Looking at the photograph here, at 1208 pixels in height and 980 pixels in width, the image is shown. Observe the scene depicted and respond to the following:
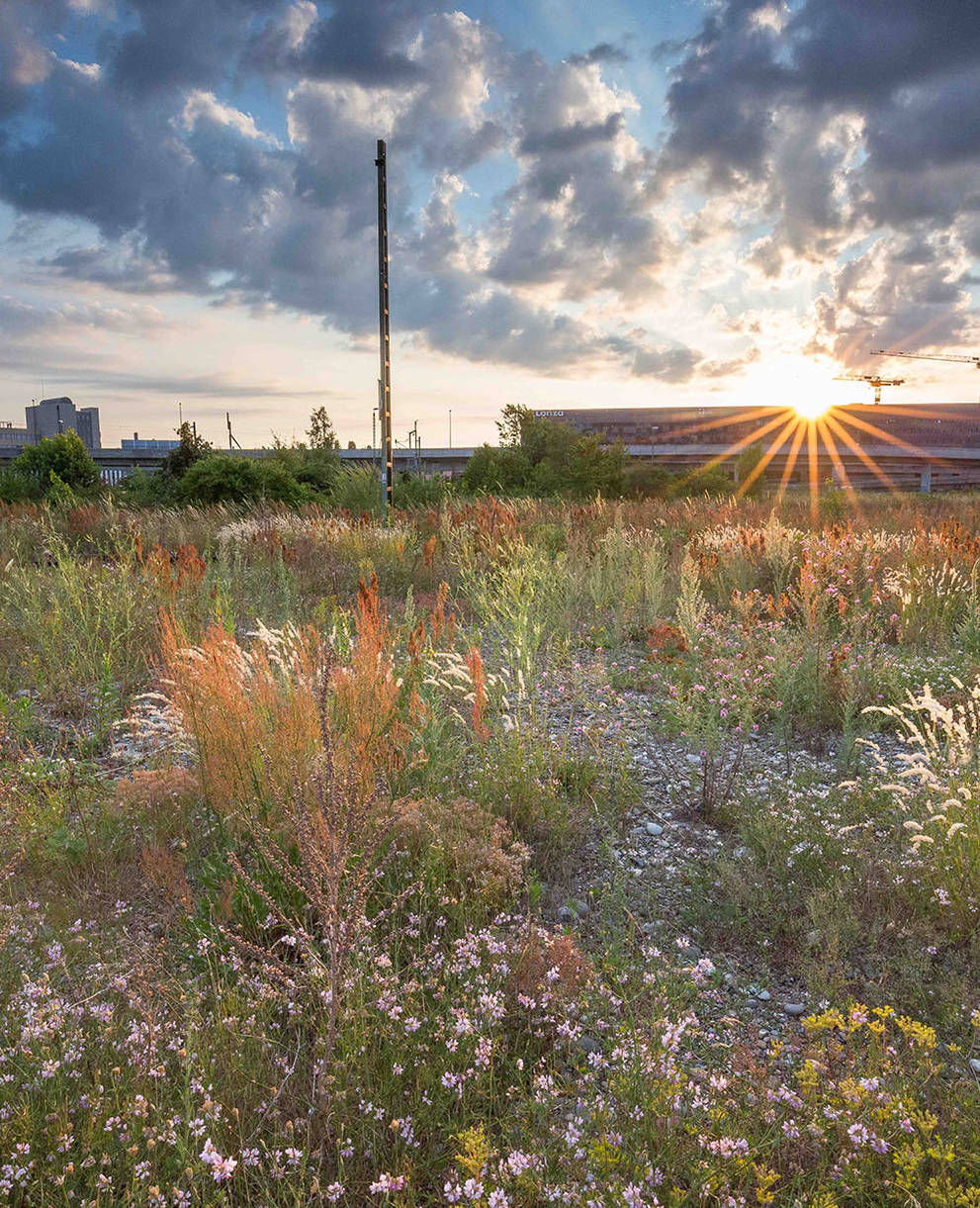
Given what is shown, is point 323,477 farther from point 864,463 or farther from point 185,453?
point 864,463

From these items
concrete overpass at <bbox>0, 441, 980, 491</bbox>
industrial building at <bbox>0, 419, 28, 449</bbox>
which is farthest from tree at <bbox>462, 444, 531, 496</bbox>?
industrial building at <bbox>0, 419, 28, 449</bbox>

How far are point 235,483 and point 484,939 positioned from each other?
17.7 meters

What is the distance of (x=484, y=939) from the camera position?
7.96 ft

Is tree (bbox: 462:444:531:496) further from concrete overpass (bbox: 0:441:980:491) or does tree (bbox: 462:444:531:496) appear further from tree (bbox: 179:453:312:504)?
concrete overpass (bbox: 0:441:980:491)

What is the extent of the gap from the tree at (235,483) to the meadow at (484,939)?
Result: 13.7 meters

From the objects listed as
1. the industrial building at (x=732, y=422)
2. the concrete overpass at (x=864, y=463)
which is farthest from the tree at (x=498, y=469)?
the industrial building at (x=732, y=422)

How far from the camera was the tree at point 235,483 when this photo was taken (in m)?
18.5

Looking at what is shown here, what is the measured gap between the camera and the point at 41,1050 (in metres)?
1.88

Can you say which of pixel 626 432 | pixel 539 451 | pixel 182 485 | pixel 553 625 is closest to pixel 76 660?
pixel 553 625

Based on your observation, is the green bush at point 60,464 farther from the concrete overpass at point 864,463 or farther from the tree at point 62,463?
the concrete overpass at point 864,463

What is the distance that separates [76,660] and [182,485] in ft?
47.2

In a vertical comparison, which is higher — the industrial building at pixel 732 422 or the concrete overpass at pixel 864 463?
the industrial building at pixel 732 422

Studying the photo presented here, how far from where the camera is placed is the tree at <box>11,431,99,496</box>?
23.1m

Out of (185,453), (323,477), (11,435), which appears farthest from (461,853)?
(11,435)
